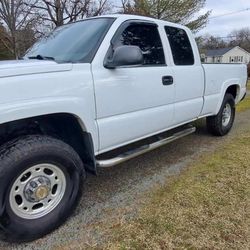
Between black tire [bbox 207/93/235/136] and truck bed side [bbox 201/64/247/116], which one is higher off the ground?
truck bed side [bbox 201/64/247/116]

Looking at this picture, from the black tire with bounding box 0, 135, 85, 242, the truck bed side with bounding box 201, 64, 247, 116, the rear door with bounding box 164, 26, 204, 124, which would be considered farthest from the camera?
the truck bed side with bounding box 201, 64, 247, 116

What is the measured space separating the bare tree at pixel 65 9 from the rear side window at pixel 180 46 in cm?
1378

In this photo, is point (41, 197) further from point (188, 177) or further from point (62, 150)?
point (188, 177)

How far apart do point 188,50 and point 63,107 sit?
270 cm

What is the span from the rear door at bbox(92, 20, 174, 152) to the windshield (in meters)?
0.14

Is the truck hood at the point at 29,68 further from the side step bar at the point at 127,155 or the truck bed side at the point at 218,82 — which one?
the truck bed side at the point at 218,82

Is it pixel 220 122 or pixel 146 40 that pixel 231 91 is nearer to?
pixel 220 122

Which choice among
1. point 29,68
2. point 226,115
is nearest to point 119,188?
point 29,68

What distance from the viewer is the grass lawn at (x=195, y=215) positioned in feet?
9.00

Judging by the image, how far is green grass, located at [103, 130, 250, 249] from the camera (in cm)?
274

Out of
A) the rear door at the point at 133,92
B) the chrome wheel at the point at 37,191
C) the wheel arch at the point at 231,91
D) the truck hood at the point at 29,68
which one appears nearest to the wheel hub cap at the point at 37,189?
the chrome wheel at the point at 37,191

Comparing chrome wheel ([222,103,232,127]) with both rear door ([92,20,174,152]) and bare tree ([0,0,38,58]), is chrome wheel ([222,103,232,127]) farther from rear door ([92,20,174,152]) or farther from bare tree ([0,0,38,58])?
bare tree ([0,0,38,58])

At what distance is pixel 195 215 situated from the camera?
3.14 meters

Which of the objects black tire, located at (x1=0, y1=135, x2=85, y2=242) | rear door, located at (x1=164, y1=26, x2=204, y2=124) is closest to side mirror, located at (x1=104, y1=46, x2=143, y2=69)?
black tire, located at (x1=0, y1=135, x2=85, y2=242)
